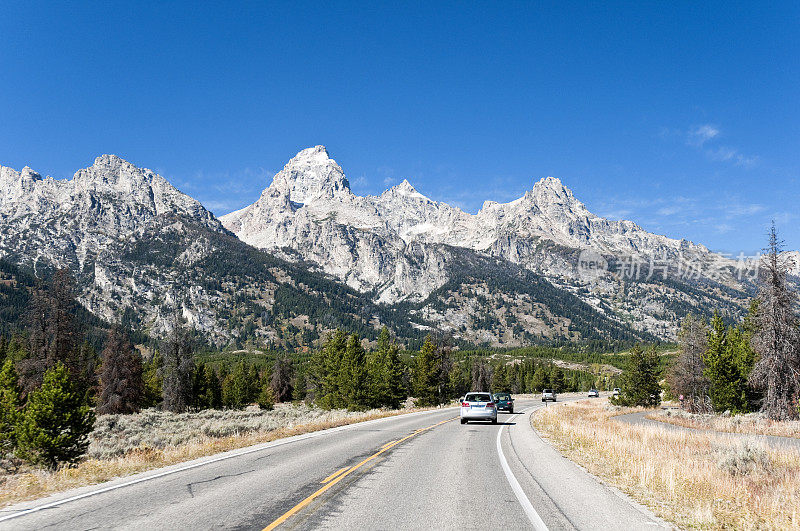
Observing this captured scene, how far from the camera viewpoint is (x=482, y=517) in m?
7.70

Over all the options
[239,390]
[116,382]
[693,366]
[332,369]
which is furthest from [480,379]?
[116,382]

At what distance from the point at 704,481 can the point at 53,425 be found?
75.1ft

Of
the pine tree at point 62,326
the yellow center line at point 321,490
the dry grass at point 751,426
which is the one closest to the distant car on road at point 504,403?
the dry grass at point 751,426

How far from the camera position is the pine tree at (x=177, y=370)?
185ft

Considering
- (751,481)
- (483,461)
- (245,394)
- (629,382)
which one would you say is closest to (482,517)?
(483,461)

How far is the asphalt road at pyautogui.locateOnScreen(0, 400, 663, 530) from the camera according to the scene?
7293 millimetres

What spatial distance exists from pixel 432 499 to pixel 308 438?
43.6 ft

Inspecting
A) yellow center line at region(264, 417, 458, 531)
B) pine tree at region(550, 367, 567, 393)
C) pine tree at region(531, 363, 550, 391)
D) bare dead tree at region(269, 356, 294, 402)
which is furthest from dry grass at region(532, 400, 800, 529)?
pine tree at region(550, 367, 567, 393)

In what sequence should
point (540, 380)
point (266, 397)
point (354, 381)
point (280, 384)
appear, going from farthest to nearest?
point (540, 380) → point (280, 384) → point (266, 397) → point (354, 381)

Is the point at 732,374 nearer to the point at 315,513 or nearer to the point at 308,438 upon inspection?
the point at 308,438

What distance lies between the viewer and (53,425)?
19.2m

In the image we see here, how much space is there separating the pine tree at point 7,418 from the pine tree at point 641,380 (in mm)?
60099

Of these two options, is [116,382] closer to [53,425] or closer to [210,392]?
[210,392]

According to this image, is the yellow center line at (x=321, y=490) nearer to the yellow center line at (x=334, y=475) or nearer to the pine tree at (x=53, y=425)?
the yellow center line at (x=334, y=475)
